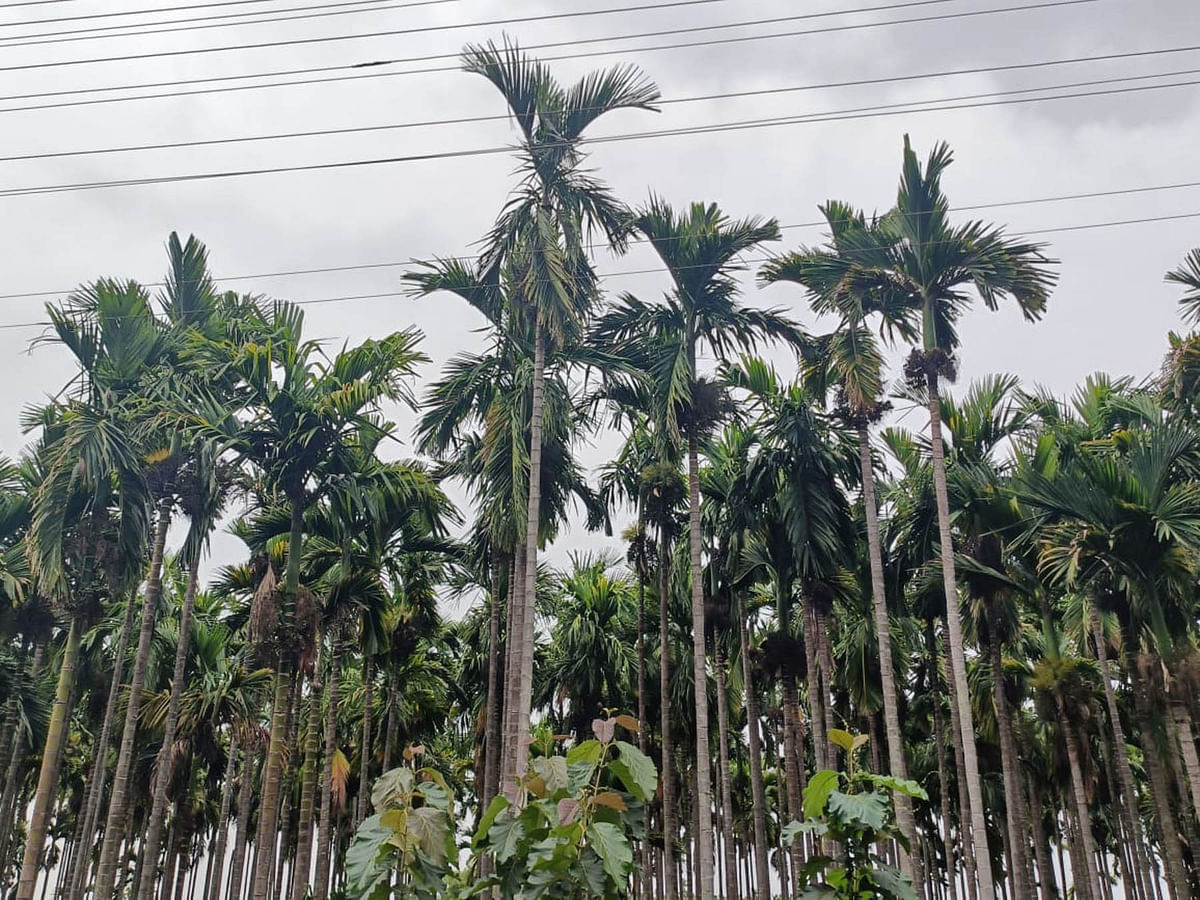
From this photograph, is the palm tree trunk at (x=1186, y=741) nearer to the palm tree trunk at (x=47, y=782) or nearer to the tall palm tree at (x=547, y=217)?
the tall palm tree at (x=547, y=217)

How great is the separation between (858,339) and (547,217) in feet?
20.6

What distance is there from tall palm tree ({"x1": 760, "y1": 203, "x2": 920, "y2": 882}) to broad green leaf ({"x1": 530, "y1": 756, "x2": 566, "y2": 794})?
12202 mm

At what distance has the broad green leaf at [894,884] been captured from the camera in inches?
234

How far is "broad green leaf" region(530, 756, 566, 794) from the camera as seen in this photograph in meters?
6.27

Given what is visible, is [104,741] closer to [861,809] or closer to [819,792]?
[819,792]

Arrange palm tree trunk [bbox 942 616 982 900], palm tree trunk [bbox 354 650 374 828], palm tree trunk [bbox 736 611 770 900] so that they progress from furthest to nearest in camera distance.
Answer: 1. palm tree trunk [bbox 736 611 770 900]
2. palm tree trunk [bbox 354 650 374 828]
3. palm tree trunk [bbox 942 616 982 900]

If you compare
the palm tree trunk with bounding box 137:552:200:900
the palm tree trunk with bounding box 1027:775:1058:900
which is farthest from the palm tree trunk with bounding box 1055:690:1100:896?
the palm tree trunk with bounding box 137:552:200:900

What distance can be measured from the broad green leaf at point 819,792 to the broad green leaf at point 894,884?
50cm

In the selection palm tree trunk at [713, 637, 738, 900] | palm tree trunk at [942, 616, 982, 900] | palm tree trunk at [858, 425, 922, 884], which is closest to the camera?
palm tree trunk at [858, 425, 922, 884]

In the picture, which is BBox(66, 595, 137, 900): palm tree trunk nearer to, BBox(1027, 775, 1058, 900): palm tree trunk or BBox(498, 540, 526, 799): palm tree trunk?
BBox(498, 540, 526, 799): palm tree trunk

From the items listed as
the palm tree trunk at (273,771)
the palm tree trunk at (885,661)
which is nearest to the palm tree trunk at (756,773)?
the palm tree trunk at (885,661)

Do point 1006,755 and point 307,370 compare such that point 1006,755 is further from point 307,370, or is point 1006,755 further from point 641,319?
point 307,370

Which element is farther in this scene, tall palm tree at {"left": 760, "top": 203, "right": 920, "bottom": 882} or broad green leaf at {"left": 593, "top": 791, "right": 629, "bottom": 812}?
tall palm tree at {"left": 760, "top": 203, "right": 920, "bottom": 882}

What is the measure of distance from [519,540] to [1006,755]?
11.4 m
